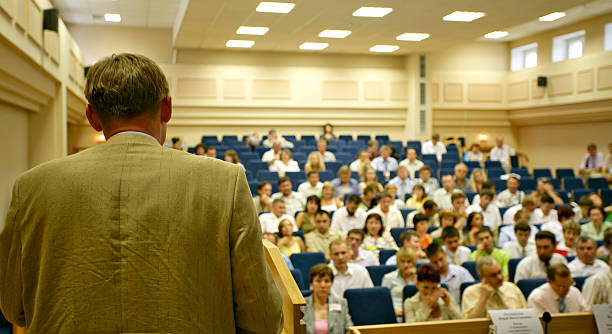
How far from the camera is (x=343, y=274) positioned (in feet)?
15.3

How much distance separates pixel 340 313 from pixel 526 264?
6.57 ft

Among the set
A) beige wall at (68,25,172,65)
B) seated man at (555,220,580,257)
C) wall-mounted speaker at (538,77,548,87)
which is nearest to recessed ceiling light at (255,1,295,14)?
beige wall at (68,25,172,65)

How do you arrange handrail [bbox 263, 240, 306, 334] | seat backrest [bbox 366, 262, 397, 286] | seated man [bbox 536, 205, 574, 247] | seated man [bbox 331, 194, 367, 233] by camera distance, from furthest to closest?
seated man [bbox 331, 194, 367, 233], seated man [bbox 536, 205, 574, 247], seat backrest [bbox 366, 262, 397, 286], handrail [bbox 263, 240, 306, 334]

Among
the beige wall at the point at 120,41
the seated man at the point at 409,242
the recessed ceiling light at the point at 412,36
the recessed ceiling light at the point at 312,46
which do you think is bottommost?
the seated man at the point at 409,242

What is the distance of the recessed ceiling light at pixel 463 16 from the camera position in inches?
388

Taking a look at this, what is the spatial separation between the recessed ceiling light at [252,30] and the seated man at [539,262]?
739 centimetres

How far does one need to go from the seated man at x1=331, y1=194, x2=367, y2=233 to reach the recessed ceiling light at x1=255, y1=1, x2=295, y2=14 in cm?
387

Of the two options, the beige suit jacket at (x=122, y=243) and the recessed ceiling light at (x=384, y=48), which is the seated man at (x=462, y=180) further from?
the beige suit jacket at (x=122, y=243)

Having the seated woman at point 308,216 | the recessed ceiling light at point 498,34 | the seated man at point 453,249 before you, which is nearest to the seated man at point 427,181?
the seated woman at point 308,216

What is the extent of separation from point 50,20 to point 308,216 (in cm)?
375

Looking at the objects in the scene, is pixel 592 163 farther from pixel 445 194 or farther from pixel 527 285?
pixel 527 285

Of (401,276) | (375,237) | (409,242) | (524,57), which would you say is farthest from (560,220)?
(524,57)

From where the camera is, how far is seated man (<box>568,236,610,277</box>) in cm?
500

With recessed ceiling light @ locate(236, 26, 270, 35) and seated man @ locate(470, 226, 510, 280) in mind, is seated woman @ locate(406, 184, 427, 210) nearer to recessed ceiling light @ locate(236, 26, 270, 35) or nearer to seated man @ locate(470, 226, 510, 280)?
seated man @ locate(470, 226, 510, 280)
